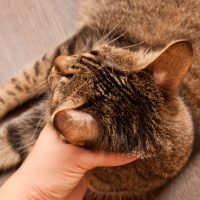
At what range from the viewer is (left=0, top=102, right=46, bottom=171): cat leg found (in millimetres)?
1431

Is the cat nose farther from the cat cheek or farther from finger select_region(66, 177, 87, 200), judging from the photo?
finger select_region(66, 177, 87, 200)

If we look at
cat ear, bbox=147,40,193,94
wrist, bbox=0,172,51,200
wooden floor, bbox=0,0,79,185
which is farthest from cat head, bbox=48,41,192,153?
wooden floor, bbox=0,0,79,185

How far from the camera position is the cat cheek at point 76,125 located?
774 millimetres

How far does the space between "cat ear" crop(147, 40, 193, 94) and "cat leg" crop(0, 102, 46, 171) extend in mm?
632

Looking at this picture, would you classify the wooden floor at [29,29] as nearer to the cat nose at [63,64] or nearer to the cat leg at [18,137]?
the cat leg at [18,137]

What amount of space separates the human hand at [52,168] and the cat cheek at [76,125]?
102 millimetres

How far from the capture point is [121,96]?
2.89 ft

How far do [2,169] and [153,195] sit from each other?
603 millimetres

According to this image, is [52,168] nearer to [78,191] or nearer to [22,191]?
[22,191]

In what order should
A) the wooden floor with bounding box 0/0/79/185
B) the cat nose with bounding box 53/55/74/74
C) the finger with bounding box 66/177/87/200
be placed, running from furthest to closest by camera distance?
1. the wooden floor with bounding box 0/0/79/185
2. the finger with bounding box 66/177/87/200
3. the cat nose with bounding box 53/55/74/74

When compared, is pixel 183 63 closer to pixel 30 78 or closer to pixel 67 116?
pixel 67 116

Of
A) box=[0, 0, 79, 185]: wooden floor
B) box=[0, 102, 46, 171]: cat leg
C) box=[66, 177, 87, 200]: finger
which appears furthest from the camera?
box=[0, 0, 79, 185]: wooden floor

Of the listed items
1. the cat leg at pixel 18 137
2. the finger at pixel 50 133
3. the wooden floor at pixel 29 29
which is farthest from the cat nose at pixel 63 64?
the wooden floor at pixel 29 29

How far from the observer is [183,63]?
89 cm
